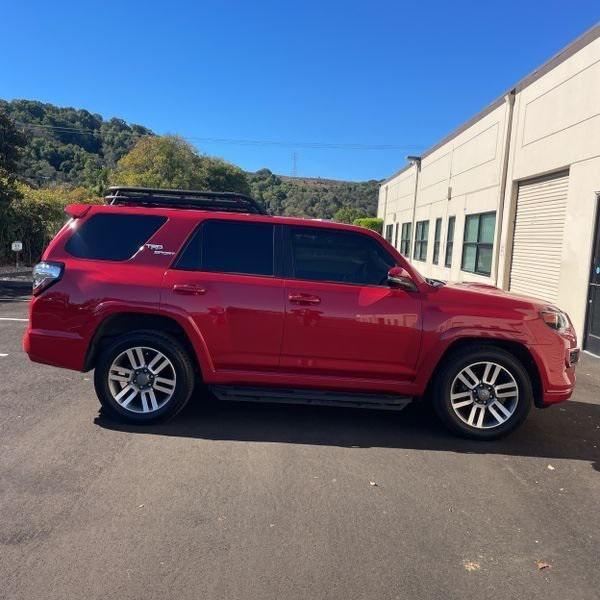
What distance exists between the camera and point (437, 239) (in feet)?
76.9

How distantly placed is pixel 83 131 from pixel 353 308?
3152 inches

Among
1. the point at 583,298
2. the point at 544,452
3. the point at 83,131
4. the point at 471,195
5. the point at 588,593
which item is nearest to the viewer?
the point at 588,593

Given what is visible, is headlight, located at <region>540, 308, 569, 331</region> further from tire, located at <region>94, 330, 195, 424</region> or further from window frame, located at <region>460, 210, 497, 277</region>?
window frame, located at <region>460, 210, 497, 277</region>

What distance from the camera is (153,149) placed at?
49.1 meters

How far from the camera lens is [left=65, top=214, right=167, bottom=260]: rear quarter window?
5230 mm

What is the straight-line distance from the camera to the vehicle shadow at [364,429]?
16.5 ft

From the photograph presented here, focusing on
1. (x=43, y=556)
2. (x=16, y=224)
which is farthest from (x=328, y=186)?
(x=43, y=556)

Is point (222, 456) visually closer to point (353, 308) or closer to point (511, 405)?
point (353, 308)

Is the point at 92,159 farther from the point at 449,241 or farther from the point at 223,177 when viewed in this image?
the point at 449,241

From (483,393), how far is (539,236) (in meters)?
8.44

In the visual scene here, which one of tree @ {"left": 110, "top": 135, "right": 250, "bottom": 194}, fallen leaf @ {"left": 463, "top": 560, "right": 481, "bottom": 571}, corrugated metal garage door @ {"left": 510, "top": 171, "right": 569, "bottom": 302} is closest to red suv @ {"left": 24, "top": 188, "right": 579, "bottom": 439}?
fallen leaf @ {"left": 463, "top": 560, "right": 481, "bottom": 571}

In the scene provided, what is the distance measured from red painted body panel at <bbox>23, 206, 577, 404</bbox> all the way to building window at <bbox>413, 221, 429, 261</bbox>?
2112 centimetres

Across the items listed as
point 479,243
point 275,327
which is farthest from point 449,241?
point 275,327

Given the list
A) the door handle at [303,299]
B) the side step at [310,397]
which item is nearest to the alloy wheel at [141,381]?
the side step at [310,397]
